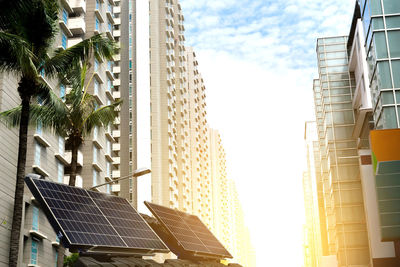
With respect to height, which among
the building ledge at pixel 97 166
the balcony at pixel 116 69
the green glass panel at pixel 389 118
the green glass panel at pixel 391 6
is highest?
the balcony at pixel 116 69

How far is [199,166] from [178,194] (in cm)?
2597

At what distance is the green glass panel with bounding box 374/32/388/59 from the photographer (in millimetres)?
44625

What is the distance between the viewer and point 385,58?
4438cm

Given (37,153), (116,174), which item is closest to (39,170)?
(37,153)

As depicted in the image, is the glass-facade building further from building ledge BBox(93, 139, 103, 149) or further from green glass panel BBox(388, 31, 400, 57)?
building ledge BBox(93, 139, 103, 149)

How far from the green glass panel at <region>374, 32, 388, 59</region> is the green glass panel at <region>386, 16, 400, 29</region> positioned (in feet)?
2.45

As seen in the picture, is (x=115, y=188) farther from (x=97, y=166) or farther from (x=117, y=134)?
(x=97, y=166)

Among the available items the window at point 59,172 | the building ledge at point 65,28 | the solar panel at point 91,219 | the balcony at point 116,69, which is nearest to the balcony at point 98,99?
the building ledge at point 65,28

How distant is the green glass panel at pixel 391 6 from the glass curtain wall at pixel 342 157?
28.7 metres

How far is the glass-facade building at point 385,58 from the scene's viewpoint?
43031 mm

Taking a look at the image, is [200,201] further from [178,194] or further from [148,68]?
[148,68]

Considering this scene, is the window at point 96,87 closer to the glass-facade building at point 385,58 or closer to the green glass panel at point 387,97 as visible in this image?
the glass-facade building at point 385,58

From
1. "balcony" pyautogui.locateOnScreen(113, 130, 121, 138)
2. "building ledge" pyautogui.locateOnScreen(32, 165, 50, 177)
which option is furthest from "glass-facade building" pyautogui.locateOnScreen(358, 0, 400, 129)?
"balcony" pyautogui.locateOnScreen(113, 130, 121, 138)

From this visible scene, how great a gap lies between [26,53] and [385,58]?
3016 centimetres
